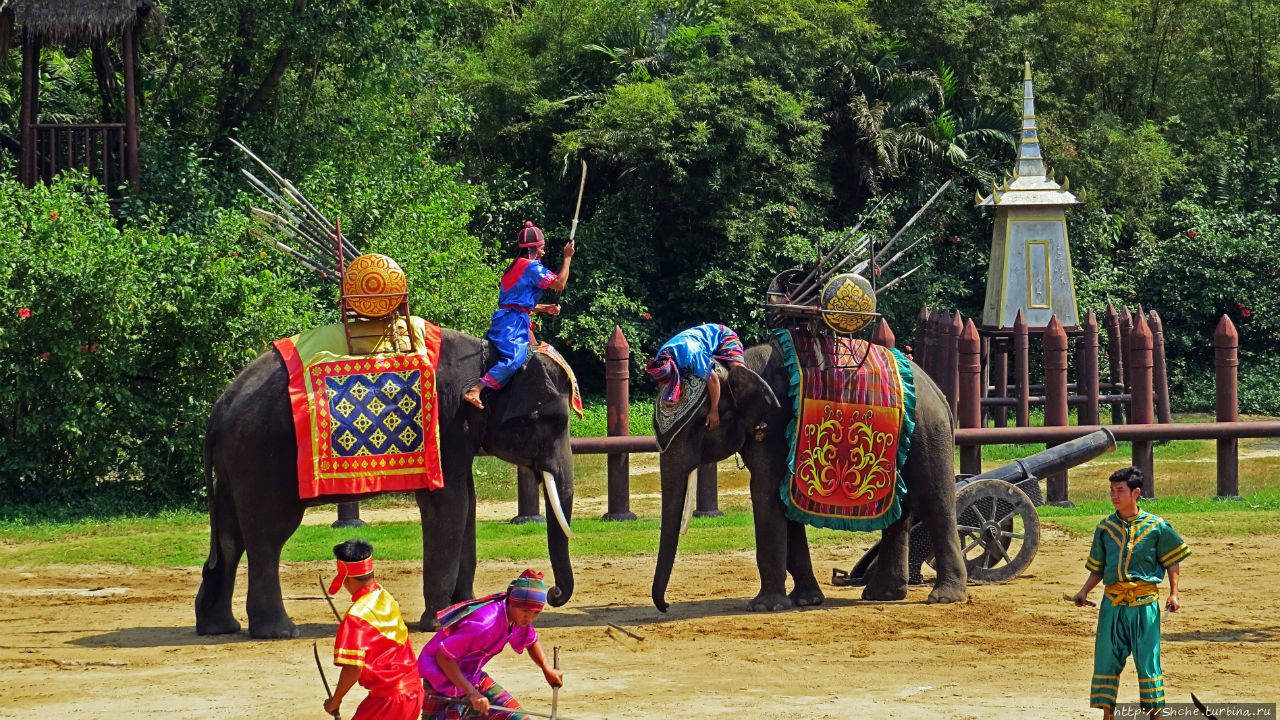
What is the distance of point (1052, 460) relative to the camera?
Answer: 12383 mm

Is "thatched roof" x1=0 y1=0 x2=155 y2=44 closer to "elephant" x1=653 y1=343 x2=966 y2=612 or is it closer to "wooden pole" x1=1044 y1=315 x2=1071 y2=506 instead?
"elephant" x1=653 y1=343 x2=966 y2=612

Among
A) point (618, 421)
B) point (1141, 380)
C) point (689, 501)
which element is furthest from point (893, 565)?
point (1141, 380)

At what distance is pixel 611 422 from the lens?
50.9 feet

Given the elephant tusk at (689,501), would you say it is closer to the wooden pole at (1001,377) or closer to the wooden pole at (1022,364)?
the wooden pole at (1022,364)

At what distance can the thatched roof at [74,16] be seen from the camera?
17562 mm

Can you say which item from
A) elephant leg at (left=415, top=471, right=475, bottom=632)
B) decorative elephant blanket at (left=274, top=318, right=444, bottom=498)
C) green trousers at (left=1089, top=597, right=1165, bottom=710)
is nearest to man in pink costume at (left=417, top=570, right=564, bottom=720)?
green trousers at (left=1089, top=597, right=1165, bottom=710)

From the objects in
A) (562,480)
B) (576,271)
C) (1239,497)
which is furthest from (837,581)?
(576,271)

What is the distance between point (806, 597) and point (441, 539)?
8.37ft

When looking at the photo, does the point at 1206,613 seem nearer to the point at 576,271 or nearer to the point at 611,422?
the point at 611,422

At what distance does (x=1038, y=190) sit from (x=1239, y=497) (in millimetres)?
6782

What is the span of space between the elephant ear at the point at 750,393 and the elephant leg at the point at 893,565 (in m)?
1.22

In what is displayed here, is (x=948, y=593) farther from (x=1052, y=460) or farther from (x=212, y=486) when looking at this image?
(x=212, y=486)

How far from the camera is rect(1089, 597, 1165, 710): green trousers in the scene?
718 cm

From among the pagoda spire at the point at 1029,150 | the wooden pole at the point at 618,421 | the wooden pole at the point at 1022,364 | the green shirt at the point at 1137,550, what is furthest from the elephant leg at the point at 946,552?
the pagoda spire at the point at 1029,150
